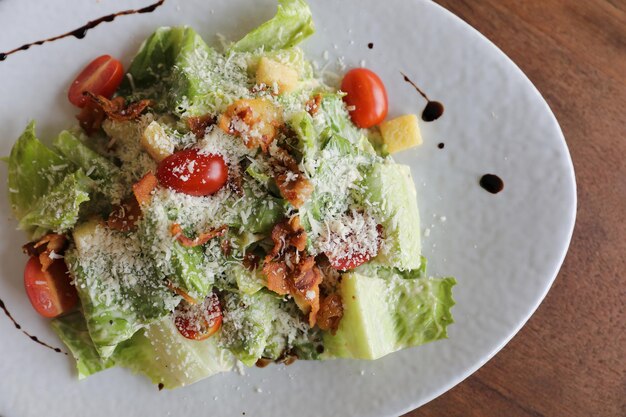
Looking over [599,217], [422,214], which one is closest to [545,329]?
[599,217]

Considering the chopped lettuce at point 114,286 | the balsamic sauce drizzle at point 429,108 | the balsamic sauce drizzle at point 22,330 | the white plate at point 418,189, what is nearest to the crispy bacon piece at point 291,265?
the chopped lettuce at point 114,286

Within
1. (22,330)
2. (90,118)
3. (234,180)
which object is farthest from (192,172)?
(22,330)

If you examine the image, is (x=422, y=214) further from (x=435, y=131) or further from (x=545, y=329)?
(x=545, y=329)

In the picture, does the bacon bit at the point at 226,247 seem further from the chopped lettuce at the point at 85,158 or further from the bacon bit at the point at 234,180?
the chopped lettuce at the point at 85,158

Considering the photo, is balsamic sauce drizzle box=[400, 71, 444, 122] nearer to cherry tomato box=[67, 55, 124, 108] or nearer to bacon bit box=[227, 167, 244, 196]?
bacon bit box=[227, 167, 244, 196]

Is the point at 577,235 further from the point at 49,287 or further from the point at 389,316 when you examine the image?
the point at 49,287
